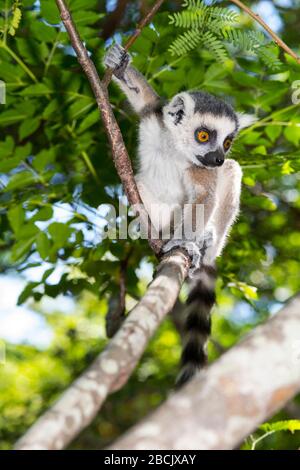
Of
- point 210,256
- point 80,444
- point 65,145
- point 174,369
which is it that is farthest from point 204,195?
point 174,369

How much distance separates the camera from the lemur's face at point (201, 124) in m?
4.96

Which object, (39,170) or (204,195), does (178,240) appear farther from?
(39,170)

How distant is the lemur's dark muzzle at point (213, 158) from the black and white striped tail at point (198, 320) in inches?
34.2

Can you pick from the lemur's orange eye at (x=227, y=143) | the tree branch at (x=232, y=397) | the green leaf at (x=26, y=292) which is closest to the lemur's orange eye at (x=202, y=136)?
the lemur's orange eye at (x=227, y=143)

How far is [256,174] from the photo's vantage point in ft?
15.9

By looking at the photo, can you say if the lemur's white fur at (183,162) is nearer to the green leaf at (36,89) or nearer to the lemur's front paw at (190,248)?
the lemur's front paw at (190,248)

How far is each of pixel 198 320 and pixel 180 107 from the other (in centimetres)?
183

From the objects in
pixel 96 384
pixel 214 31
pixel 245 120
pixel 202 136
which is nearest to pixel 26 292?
pixel 202 136

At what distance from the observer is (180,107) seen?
4984 mm

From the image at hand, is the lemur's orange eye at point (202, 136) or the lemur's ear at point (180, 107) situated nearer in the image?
the lemur's ear at point (180, 107)

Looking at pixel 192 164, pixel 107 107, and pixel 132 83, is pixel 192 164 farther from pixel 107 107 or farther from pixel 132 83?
pixel 107 107

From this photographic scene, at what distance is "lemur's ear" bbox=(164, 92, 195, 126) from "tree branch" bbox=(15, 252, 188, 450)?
3.09 metres

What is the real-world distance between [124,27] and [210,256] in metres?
3.97

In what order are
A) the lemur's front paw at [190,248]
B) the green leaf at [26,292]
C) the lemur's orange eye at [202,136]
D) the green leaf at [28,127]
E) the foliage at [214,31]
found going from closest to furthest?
the foliage at [214,31] → the lemur's front paw at [190,248] → the green leaf at [28,127] → the green leaf at [26,292] → the lemur's orange eye at [202,136]
